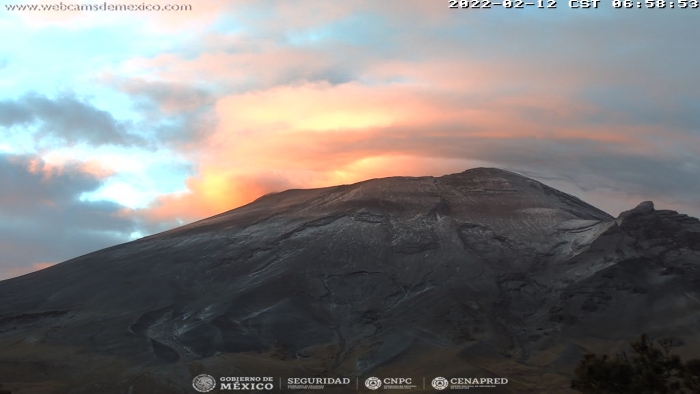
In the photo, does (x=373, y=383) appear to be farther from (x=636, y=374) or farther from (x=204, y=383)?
(x=636, y=374)

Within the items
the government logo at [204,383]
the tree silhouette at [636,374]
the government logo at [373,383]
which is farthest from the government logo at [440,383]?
the tree silhouette at [636,374]

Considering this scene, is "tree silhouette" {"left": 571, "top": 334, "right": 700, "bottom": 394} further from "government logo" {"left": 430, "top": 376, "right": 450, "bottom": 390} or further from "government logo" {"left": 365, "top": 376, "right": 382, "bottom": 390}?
"government logo" {"left": 365, "top": 376, "right": 382, "bottom": 390}

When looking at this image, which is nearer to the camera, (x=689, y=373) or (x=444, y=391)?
(x=689, y=373)

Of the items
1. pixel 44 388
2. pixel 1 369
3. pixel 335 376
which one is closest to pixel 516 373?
pixel 335 376

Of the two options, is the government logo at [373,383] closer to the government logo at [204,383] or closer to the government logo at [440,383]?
the government logo at [440,383]

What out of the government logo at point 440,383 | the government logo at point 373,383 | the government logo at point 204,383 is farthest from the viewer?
the government logo at point 373,383

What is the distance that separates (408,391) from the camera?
583ft

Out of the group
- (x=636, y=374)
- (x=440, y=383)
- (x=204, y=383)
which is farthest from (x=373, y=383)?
(x=636, y=374)

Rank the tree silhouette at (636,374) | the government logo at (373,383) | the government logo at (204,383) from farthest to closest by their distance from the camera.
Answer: the government logo at (373,383)
the government logo at (204,383)
the tree silhouette at (636,374)

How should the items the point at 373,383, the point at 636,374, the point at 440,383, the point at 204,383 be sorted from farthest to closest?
the point at 373,383
the point at 204,383
the point at 440,383
the point at 636,374

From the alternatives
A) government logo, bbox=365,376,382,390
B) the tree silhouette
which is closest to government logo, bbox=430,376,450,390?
government logo, bbox=365,376,382,390

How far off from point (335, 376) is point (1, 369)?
3127 inches

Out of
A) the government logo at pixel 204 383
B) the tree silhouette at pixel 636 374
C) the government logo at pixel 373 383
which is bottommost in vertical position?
the tree silhouette at pixel 636 374

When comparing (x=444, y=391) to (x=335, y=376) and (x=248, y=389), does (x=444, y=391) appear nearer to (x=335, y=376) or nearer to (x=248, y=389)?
(x=335, y=376)
